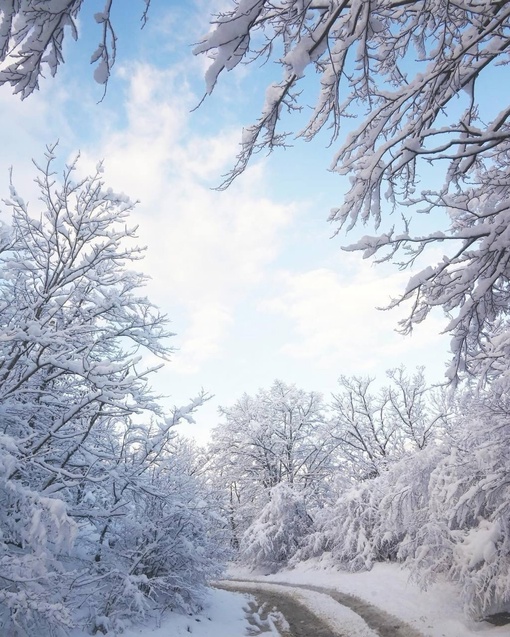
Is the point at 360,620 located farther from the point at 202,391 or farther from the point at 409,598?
the point at 202,391

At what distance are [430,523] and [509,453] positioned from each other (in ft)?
8.28

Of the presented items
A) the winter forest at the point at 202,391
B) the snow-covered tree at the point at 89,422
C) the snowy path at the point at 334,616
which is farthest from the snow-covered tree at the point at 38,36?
the snowy path at the point at 334,616

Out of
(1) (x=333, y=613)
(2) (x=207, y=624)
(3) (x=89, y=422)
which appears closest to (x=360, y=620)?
(1) (x=333, y=613)

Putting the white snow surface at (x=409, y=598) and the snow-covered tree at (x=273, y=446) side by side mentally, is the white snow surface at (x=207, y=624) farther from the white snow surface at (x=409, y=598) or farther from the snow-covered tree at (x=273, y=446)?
the snow-covered tree at (x=273, y=446)

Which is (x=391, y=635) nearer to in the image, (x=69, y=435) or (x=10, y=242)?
(x=69, y=435)

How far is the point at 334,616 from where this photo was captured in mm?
9055

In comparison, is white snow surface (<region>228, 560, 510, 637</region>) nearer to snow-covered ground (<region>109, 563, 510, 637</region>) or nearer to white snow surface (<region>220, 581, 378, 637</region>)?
snow-covered ground (<region>109, 563, 510, 637</region>)

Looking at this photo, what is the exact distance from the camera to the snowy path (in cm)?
771

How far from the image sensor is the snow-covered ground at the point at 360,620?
23.6 ft

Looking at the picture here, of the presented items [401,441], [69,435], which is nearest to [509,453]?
[69,435]

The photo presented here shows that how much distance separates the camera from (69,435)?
5754 millimetres

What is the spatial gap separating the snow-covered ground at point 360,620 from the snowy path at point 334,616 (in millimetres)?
29

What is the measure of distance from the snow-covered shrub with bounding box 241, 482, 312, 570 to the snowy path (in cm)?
670

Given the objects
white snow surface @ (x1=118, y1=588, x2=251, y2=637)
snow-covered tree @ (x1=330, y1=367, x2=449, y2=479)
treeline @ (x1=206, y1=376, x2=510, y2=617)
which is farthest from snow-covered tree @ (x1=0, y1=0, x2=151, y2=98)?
snow-covered tree @ (x1=330, y1=367, x2=449, y2=479)
